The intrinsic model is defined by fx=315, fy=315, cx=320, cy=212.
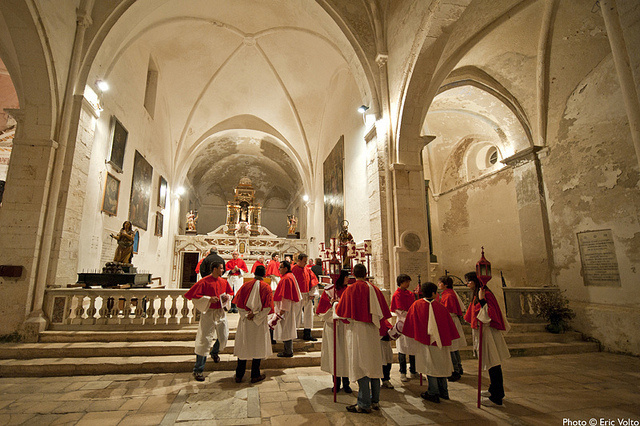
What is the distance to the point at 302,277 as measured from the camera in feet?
19.5

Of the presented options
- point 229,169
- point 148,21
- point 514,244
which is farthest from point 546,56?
point 229,169

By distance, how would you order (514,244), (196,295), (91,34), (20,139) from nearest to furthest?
(196,295) < (20,139) < (91,34) < (514,244)

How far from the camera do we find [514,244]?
9.94m

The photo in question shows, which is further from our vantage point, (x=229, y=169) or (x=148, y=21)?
(x=229, y=169)

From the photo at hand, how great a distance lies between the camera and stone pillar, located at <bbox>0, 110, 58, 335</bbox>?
213 inches

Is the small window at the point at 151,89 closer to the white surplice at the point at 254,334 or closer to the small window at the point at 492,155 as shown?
the white surplice at the point at 254,334

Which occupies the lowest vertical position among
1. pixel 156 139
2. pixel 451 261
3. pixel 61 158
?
pixel 451 261

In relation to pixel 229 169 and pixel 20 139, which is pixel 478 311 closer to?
pixel 20 139

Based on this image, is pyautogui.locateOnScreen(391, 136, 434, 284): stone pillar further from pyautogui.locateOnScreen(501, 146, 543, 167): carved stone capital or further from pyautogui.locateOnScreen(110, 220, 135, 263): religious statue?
pyautogui.locateOnScreen(110, 220, 135, 263): religious statue

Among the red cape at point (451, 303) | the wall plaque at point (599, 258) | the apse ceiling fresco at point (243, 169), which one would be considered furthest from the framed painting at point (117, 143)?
the wall plaque at point (599, 258)

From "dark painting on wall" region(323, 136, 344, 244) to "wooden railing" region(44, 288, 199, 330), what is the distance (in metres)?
6.34

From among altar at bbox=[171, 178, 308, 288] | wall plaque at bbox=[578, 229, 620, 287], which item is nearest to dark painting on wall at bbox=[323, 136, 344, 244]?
altar at bbox=[171, 178, 308, 288]

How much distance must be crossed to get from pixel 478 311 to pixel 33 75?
840 cm

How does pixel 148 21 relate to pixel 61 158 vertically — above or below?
above
